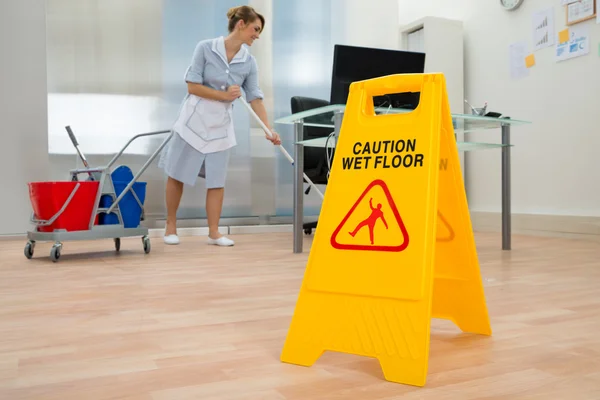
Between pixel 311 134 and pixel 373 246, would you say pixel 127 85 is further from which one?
pixel 373 246

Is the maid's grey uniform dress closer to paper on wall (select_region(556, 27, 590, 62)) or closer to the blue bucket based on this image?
the blue bucket

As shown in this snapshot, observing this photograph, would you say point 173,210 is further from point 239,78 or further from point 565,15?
point 565,15

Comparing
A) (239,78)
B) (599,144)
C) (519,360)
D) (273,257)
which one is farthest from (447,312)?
(599,144)

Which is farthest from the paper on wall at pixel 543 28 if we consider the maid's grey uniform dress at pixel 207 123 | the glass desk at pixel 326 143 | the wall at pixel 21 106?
the wall at pixel 21 106

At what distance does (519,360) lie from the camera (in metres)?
1.02

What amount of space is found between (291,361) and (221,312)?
1.52 feet

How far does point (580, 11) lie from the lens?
3.39m

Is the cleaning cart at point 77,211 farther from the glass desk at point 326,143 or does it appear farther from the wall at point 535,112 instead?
the wall at point 535,112

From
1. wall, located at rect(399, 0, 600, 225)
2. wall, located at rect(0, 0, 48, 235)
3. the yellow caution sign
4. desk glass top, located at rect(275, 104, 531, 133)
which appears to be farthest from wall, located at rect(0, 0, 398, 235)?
the yellow caution sign

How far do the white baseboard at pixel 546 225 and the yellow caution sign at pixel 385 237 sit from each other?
2.58 metres

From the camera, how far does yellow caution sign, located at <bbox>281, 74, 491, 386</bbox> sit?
0.93 m

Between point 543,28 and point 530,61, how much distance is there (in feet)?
0.74

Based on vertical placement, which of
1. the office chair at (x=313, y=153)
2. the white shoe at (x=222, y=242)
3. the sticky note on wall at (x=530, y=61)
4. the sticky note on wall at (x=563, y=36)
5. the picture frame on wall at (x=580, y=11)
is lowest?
the white shoe at (x=222, y=242)

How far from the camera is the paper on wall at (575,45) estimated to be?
133 inches
